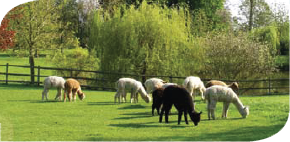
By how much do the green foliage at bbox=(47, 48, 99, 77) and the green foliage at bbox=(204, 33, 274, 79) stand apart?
388cm

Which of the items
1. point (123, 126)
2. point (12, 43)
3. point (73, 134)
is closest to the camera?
point (73, 134)

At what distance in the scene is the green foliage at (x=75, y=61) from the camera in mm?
16312

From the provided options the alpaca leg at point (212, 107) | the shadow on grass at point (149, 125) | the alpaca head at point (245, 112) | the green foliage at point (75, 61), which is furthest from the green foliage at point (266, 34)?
the shadow on grass at point (149, 125)

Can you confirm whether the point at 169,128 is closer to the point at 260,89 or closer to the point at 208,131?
the point at 208,131

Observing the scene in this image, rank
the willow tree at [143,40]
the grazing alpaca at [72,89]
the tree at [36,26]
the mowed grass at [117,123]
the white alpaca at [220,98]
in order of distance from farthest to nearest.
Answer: the willow tree at [143,40] → the tree at [36,26] → the grazing alpaca at [72,89] → the white alpaca at [220,98] → the mowed grass at [117,123]

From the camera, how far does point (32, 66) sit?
1558 cm

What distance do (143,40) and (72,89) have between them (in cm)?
535

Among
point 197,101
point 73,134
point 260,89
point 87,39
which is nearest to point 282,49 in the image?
point 260,89

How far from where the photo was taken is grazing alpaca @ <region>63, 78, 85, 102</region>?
47.7ft

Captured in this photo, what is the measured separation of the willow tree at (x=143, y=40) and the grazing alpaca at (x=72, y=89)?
9.66 feet

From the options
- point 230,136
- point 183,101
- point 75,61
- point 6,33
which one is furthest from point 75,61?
point 230,136

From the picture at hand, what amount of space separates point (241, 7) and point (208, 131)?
23.6 feet

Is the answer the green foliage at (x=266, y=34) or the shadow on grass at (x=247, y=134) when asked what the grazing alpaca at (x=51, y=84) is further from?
the green foliage at (x=266, y=34)

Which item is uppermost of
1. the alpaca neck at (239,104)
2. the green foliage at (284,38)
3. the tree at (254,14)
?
the tree at (254,14)
